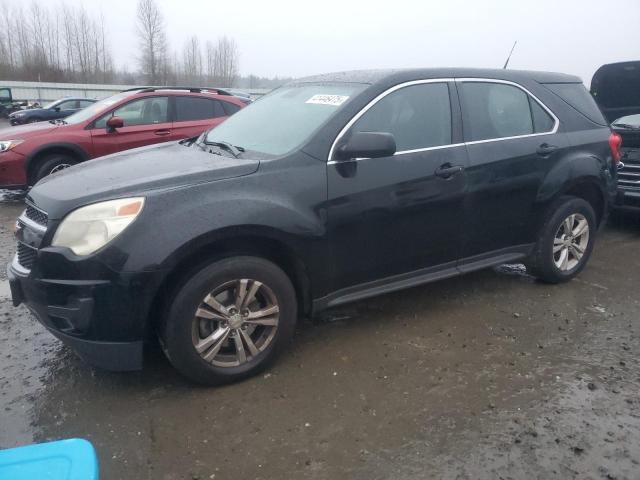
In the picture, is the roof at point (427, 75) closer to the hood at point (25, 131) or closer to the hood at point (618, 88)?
the hood at point (618, 88)

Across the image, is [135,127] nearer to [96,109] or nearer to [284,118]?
[96,109]

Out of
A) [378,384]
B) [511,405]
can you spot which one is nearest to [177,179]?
[378,384]

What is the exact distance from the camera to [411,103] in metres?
3.74

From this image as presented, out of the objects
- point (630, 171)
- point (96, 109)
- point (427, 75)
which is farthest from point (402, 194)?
point (96, 109)

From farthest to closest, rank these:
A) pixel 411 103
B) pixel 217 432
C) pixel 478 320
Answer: pixel 478 320 < pixel 411 103 < pixel 217 432

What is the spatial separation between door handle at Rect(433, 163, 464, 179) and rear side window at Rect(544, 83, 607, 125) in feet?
4.55

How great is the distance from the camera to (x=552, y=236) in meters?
4.43

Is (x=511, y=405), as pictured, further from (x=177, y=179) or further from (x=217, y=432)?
(x=177, y=179)

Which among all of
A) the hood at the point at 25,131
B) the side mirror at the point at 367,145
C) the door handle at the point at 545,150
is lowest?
the hood at the point at 25,131

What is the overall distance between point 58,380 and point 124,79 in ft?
215

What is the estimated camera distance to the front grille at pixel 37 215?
2925 millimetres

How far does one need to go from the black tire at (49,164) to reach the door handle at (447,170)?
19.9 ft

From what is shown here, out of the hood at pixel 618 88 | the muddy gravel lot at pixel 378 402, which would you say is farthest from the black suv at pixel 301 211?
the hood at pixel 618 88

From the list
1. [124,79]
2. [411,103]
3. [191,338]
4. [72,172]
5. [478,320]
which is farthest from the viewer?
[124,79]
